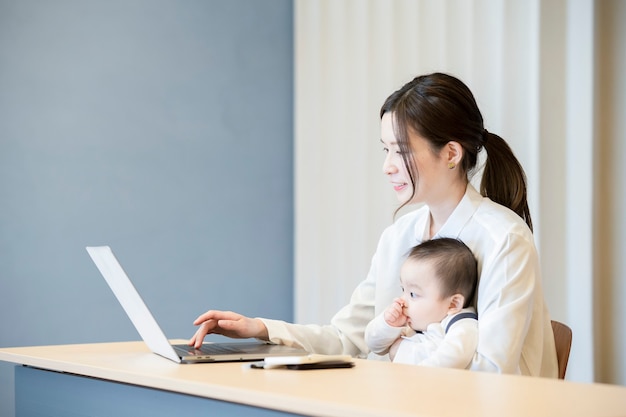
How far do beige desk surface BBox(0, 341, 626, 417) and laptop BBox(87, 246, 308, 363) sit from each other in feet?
0.14

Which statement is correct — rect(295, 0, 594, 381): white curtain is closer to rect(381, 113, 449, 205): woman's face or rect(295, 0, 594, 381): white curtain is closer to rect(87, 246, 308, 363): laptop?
rect(381, 113, 449, 205): woman's face

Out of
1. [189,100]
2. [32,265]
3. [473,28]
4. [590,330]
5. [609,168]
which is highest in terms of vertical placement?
[473,28]

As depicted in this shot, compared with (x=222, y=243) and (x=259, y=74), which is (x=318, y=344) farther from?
(x=259, y=74)

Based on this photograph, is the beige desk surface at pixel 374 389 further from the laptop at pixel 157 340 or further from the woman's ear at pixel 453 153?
the woman's ear at pixel 453 153

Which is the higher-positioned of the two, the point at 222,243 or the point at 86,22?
the point at 86,22

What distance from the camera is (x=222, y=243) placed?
3568 millimetres

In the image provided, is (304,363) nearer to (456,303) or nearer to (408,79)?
(456,303)

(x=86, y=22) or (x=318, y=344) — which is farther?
(x=86, y=22)

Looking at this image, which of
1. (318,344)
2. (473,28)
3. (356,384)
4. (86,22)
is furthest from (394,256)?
(86,22)

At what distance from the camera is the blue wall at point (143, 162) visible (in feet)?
9.71

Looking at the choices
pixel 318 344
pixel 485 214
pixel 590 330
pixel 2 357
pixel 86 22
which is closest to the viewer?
pixel 2 357

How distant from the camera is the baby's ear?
1918 millimetres

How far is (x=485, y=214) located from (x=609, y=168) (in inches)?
44.3

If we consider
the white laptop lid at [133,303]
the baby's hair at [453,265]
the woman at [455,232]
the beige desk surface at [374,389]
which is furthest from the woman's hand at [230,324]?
the baby's hair at [453,265]
